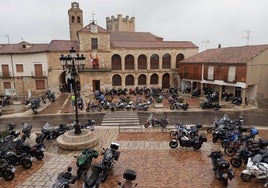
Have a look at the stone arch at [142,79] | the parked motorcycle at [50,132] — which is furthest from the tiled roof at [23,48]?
the parked motorcycle at [50,132]

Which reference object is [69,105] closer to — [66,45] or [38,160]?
[66,45]

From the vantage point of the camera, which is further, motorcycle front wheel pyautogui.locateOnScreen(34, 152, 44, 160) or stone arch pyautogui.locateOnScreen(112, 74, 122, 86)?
stone arch pyautogui.locateOnScreen(112, 74, 122, 86)

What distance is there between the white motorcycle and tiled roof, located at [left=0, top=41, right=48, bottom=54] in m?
27.5

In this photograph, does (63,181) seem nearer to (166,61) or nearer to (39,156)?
(39,156)

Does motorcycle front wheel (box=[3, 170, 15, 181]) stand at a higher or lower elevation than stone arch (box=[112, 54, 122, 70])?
lower

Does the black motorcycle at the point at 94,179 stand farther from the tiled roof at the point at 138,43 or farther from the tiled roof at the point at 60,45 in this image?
the tiled roof at the point at 138,43

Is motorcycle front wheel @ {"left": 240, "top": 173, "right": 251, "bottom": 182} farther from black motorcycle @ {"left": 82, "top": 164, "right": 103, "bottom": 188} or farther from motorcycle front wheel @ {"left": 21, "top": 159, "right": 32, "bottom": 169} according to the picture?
motorcycle front wheel @ {"left": 21, "top": 159, "right": 32, "bottom": 169}

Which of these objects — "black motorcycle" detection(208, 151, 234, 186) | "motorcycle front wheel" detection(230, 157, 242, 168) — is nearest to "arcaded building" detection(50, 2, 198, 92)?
"motorcycle front wheel" detection(230, 157, 242, 168)

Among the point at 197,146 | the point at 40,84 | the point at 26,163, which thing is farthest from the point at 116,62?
the point at 26,163

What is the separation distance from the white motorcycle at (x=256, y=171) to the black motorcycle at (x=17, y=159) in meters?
8.32

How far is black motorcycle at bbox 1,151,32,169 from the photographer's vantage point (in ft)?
27.0

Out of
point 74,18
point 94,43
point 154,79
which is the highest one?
point 74,18

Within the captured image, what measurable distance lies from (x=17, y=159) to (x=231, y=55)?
2305 centimetres

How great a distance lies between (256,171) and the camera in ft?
24.0
